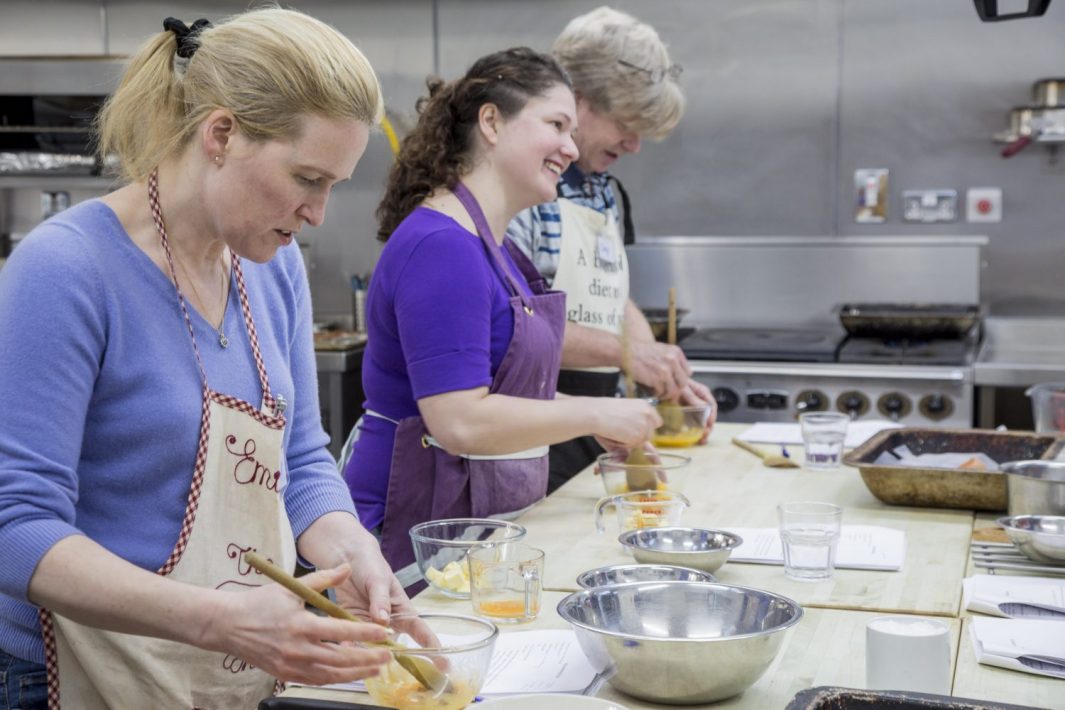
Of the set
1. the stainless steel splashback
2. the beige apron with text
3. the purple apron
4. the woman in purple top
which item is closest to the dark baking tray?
the woman in purple top

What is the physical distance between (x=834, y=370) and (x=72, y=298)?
3129 mm

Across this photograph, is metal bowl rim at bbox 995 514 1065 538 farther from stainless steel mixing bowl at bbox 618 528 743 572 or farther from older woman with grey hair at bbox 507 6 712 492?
older woman with grey hair at bbox 507 6 712 492

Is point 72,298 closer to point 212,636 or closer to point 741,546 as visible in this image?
point 212,636

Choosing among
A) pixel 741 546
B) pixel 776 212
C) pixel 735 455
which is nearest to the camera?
pixel 741 546

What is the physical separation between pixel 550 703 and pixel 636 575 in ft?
1.36

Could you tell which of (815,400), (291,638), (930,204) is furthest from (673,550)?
(930,204)

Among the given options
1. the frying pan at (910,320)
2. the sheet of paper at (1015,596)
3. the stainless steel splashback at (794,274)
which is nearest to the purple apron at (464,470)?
the sheet of paper at (1015,596)

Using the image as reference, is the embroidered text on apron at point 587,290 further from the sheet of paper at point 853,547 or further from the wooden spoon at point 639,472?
the sheet of paper at point 853,547

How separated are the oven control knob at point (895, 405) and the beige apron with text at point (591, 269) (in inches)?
48.0

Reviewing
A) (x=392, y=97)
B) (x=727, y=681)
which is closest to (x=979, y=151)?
(x=392, y=97)

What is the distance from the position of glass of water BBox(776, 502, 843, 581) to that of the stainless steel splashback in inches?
123

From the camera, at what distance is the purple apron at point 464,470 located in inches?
87.9

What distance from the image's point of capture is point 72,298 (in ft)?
4.43

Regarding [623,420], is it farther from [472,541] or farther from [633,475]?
[472,541]
